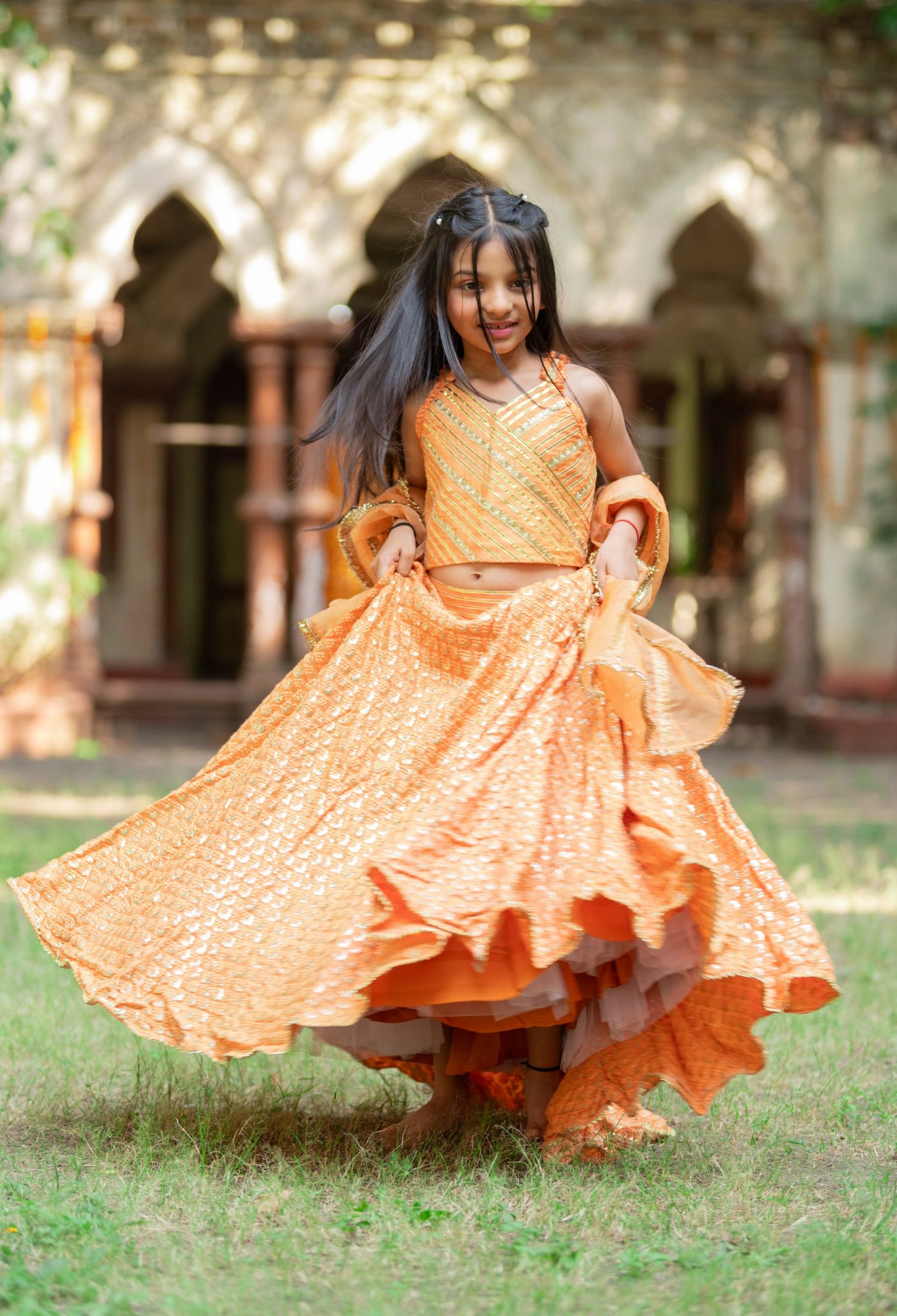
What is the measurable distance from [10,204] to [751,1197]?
9594 millimetres

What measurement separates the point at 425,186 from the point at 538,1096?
863cm

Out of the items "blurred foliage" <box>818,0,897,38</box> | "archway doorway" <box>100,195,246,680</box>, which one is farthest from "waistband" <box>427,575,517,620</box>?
"archway doorway" <box>100,195,246,680</box>

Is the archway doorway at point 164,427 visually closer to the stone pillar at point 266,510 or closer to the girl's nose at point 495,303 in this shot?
the stone pillar at point 266,510

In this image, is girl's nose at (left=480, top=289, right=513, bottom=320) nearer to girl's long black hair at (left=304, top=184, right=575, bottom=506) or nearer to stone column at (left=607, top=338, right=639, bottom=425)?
girl's long black hair at (left=304, top=184, right=575, bottom=506)

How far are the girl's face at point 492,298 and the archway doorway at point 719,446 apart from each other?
1092cm

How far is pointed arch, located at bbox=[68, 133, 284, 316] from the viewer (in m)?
11.2

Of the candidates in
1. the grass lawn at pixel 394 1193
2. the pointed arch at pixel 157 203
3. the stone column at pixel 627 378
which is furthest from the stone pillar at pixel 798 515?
the grass lawn at pixel 394 1193

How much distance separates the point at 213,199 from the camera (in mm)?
11227

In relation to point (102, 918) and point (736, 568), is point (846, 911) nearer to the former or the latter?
point (102, 918)

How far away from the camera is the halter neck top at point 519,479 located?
3.25 m

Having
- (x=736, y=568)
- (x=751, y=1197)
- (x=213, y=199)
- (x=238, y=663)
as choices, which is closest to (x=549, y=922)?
(x=751, y=1197)

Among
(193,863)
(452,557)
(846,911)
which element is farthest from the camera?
(846,911)

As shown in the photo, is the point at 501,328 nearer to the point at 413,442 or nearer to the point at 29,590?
the point at 413,442

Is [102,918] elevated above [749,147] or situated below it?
below
